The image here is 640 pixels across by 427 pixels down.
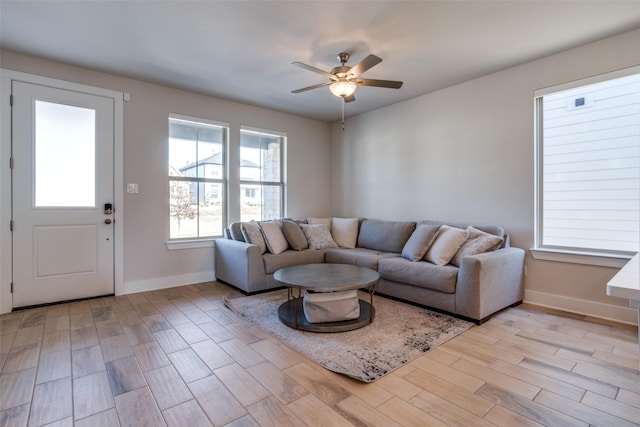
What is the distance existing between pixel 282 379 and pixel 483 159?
3286 millimetres

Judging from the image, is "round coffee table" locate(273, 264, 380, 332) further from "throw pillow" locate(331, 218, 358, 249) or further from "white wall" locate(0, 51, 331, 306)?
"white wall" locate(0, 51, 331, 306)

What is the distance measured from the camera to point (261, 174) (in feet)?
16.3

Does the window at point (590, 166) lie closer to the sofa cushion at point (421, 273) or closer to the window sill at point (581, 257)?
the window sill at point (581, 257)

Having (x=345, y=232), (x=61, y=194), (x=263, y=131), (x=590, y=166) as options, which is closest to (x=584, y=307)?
(x=590, y=166)

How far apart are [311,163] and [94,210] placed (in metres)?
3.24

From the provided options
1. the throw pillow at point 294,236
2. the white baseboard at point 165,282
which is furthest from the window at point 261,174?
the white baseboard at point 165,282

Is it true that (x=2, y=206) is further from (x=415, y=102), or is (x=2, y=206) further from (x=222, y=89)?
(x=415, y=102)

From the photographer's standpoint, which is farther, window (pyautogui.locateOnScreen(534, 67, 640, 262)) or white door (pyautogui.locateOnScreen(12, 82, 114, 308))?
white door (pyautogui.locateOnScreen(12, 82, 114, 308))

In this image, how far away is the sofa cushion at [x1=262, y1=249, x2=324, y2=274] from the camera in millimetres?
3818

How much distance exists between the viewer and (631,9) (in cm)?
239

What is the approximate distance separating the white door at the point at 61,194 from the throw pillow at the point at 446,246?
3.70 m

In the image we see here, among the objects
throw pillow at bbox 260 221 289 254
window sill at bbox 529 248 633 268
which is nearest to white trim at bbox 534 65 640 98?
window sill at bbox 529 248 633 268

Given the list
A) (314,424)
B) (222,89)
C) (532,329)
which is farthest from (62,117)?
(532,329)

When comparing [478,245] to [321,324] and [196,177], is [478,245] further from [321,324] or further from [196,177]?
[196,177]
